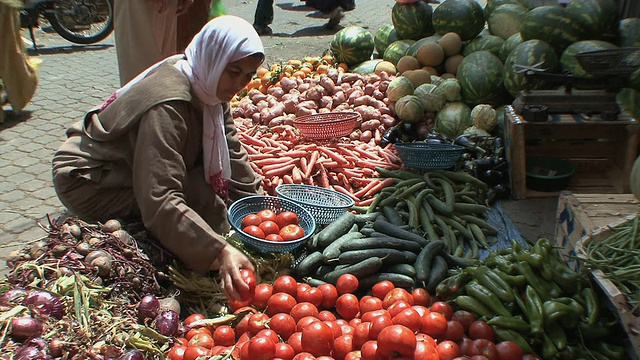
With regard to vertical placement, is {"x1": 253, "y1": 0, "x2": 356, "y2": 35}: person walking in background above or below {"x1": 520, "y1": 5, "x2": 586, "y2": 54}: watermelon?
above

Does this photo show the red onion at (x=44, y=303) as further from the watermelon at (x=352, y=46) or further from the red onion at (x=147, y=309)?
the watermelon at (x=352, y=46)

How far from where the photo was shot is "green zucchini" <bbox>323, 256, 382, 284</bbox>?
9.91ft

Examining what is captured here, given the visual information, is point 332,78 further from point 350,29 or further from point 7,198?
point 7,198

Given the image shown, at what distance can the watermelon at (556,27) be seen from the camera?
511 centimetres

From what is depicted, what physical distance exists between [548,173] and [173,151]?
3249 mm

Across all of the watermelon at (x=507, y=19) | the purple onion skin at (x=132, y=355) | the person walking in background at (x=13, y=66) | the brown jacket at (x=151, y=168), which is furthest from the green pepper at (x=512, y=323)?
the person walking in background at (x=13, y=66)

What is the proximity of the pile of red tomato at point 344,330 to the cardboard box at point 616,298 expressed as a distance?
1.43ft

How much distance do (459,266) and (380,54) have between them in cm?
524

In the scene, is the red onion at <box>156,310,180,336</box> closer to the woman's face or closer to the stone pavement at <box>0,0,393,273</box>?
the stone pavement at <box>0,0,393,273</box>

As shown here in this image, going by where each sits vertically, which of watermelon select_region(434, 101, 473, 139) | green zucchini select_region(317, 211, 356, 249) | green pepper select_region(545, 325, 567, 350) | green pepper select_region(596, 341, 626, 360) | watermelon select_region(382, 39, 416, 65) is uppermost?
watermelon select_region(382, 39, 416, 65)

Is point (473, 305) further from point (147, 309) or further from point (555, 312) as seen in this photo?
point (147, 309)

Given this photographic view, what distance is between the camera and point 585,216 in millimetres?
2877

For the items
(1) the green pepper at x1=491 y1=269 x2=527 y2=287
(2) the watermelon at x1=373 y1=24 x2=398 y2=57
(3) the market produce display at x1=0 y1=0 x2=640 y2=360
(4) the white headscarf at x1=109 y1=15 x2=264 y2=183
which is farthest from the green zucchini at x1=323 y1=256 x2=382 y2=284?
(2) the watermelon at x1=373 y1=24 x2=398 y2=57

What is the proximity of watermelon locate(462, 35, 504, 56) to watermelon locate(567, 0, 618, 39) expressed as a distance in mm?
1026
